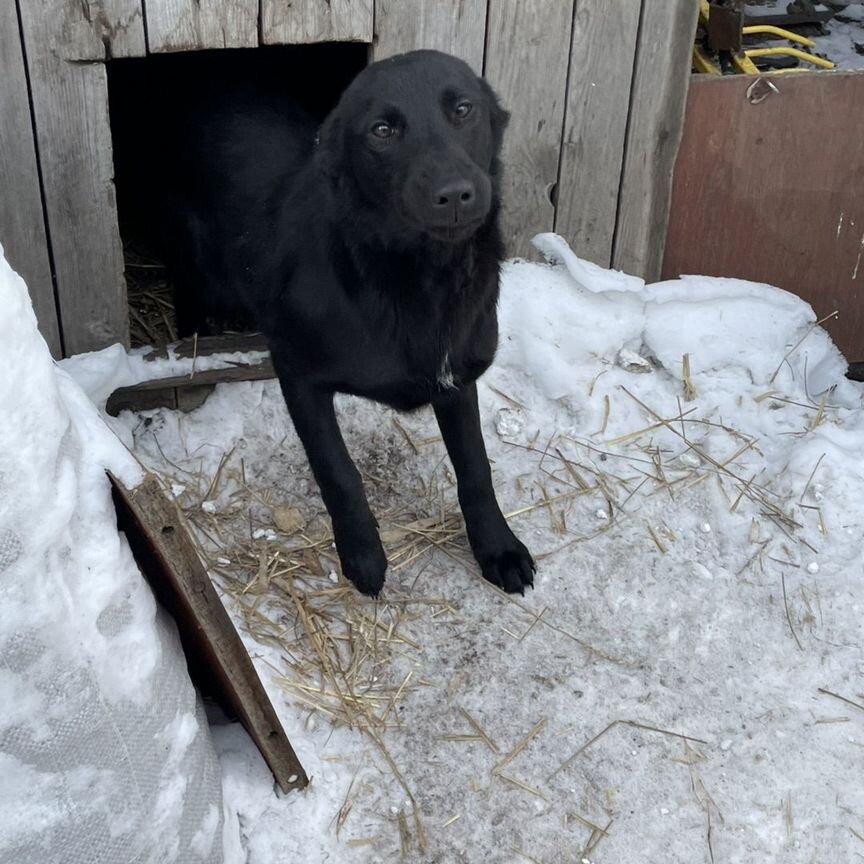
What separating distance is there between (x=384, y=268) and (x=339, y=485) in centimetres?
53

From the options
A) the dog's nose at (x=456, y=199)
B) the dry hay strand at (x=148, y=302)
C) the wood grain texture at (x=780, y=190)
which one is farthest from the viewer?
the dry hay strand at (x=148, y=302)

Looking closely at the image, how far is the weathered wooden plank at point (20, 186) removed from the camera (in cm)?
262

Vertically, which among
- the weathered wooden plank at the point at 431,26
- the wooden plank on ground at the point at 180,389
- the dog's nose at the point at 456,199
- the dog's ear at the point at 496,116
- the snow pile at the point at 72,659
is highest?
the weathered wooden plank at the point at 431,26

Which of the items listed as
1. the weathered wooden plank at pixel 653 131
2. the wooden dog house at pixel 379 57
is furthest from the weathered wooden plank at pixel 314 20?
the weathered wooden plank at pixel 653 131

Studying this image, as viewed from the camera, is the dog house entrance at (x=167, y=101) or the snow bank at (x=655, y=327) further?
the snow bank at (x=655, y=327)

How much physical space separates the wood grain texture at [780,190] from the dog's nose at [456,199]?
1.44 meters

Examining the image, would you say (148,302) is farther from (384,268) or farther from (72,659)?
(72,659)

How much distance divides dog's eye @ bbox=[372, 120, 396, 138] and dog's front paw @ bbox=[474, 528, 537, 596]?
104cm

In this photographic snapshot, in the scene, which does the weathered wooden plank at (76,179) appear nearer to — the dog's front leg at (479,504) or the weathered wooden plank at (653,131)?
the dog's front leg at (479,504)

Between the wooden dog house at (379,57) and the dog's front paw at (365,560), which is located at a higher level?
the wooden dog house at (379,57)

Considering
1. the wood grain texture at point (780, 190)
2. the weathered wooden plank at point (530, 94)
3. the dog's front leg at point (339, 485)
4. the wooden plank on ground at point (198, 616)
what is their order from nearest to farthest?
the wooden plank on ground at point (198, 616) → the dog's front leg at point (339, 485) → the weathered wooden plank at point (530, 94) → the wood grain texture at point (780, 190)

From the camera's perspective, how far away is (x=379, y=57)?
2.93 m

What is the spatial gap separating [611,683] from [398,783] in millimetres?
571

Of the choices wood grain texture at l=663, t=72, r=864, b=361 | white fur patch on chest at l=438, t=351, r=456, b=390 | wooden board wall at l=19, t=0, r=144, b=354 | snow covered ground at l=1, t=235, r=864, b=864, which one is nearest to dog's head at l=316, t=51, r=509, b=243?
white fur patch on chest at l=438, t=351, r=456, b=390
